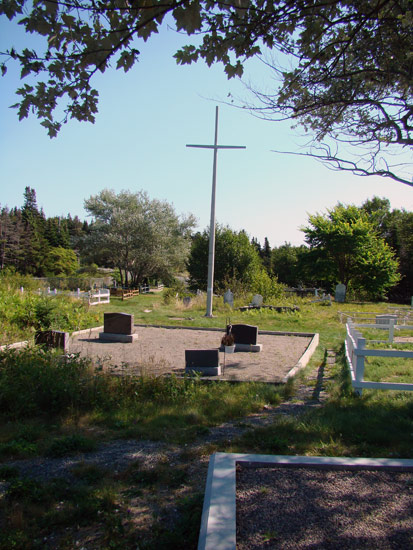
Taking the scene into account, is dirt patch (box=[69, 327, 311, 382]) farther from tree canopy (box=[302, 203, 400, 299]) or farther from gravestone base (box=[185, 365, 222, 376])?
tree canopy (box=[302, 203, 400, 299])

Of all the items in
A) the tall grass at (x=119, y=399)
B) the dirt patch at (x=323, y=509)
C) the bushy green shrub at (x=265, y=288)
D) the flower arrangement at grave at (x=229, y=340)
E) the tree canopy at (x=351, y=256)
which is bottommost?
the tall grass at (x=119, y=399)

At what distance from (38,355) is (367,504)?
6541mm

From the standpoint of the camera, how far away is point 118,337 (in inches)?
495

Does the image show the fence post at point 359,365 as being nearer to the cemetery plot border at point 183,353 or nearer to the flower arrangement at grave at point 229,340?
the cemetery plot border at point 183,353

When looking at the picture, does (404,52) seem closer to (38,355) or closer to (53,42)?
(53,42)

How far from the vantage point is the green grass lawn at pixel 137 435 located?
303 centimetres

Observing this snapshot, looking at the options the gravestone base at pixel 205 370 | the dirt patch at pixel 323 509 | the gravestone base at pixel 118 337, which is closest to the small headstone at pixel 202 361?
the gravestone base at pixel 205 370

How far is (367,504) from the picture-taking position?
2.95 meters

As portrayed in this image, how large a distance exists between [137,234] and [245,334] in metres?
32.6

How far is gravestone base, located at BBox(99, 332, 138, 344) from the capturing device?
1248 cm

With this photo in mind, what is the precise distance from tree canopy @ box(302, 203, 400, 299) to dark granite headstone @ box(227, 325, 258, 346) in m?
28.0

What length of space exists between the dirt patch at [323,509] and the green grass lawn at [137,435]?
1.50ft

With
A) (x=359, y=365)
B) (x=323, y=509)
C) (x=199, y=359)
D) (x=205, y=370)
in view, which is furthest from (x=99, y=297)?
(x=323, y=509)

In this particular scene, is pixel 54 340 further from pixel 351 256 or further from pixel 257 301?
pixel 351 256
